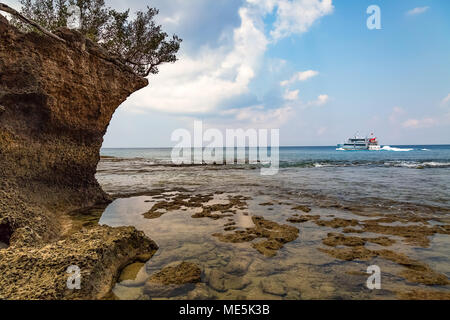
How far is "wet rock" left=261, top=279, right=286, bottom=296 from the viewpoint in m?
3.75

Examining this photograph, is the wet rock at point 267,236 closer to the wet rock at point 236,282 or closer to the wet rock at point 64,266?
the wet rock at point 236,282

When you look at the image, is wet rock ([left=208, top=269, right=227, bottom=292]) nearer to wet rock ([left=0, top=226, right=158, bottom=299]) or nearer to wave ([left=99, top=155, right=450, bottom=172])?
wet rock ([left=0, top=226, right=158, bottom=299])

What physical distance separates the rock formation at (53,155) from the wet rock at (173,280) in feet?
2.39

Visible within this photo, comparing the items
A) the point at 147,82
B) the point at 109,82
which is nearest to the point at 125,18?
the point at 147,82

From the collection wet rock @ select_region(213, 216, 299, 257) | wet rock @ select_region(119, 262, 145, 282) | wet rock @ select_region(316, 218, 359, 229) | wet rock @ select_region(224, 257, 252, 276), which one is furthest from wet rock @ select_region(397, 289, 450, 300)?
wet rock @ select_region(119, 262, 145, 282)

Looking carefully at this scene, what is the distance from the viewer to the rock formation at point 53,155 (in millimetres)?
3582

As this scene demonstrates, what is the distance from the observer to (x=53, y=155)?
805 cm

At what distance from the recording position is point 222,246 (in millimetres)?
5586

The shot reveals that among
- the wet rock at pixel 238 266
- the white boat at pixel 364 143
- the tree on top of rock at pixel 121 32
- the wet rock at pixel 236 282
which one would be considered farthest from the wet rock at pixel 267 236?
the white boat at pixel 364 143

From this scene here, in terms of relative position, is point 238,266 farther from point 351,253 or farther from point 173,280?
point 351,253

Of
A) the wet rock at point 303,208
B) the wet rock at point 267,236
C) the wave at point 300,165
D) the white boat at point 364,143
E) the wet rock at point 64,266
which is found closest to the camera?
the wet rock at point 64,266
